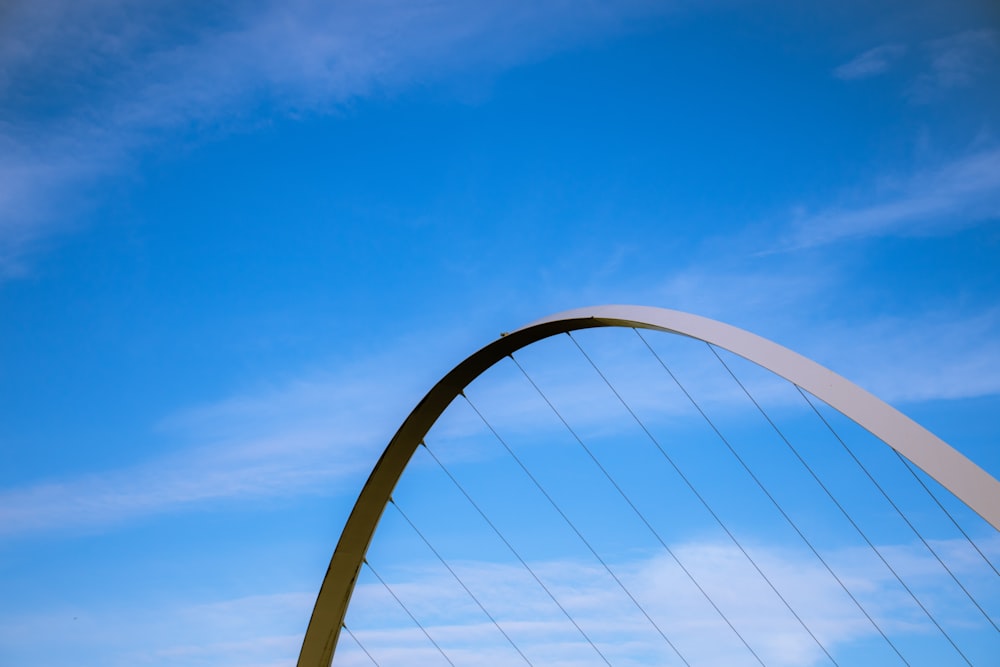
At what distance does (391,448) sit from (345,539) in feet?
6.75

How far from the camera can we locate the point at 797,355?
1195 cm

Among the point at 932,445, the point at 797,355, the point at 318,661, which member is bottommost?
the point at 318,661

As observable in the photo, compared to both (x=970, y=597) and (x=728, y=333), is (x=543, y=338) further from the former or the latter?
(x=970, y=597)

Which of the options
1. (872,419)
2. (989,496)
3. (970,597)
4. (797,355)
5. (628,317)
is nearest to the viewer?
(989,496)

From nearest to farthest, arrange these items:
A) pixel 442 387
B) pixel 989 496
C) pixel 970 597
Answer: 1. pixel 989 496
2. pixel 970 597
3. pixel 442 387

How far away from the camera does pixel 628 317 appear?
14281 millimetres

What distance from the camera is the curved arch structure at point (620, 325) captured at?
1024cm

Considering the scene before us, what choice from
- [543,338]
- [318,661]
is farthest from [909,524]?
[318,661]

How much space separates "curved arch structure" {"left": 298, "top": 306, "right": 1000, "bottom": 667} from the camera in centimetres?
1024

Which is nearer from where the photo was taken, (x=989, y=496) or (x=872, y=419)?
(x=989, y=496)

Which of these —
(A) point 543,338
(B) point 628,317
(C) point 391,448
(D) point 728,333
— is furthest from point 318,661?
(D) point 728,333

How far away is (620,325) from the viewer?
579 inches

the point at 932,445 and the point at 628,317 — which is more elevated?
the point at 628,317

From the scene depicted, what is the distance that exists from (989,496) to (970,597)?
3540mm
